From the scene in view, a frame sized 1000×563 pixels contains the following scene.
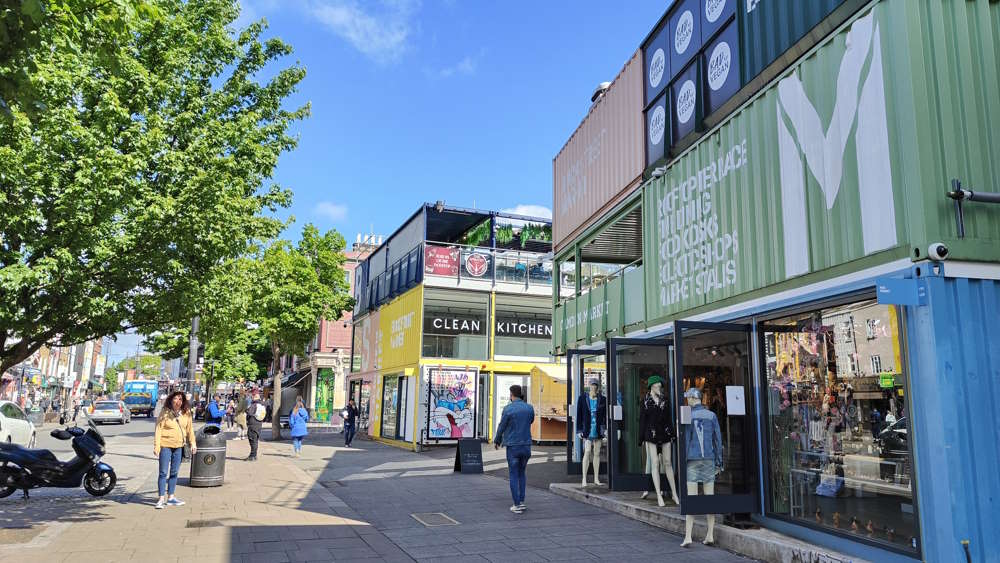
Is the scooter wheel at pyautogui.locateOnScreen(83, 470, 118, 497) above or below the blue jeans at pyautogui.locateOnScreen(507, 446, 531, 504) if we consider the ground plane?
below

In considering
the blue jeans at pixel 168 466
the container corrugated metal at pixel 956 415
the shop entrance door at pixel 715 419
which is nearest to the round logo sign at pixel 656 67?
the shop entrance door at pixel 715 419

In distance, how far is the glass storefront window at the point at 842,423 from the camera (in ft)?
19.0

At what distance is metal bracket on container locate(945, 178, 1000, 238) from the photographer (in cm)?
523

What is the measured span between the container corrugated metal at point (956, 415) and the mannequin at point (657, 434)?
3.79 metres

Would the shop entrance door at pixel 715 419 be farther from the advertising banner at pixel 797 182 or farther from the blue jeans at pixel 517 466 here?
the blue jeans at pixel 517 466

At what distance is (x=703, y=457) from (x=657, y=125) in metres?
5.37

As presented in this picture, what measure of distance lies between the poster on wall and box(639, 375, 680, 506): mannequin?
13.0 m

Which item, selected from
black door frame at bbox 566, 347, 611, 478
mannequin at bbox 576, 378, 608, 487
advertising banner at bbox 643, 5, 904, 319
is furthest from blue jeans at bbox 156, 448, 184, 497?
advertising banner at bbox 643, 5, 904, 319

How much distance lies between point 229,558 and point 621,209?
26.6 feet

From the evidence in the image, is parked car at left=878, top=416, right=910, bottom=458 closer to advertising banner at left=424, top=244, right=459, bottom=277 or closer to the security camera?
the security camera

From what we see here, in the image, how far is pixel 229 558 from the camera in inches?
252

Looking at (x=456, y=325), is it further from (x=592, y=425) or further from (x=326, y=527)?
(x=326, y=527)

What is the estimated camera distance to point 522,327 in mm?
23594

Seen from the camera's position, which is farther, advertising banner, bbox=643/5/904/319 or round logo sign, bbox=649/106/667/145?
round logo sign, bbox=649/106/667/145
